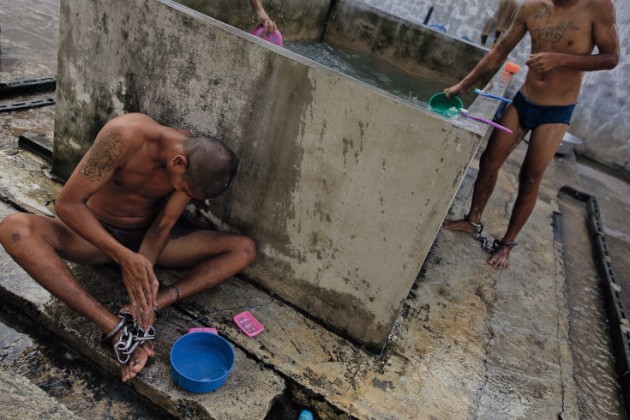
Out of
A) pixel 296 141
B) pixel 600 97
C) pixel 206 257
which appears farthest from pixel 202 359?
pixel 600 97

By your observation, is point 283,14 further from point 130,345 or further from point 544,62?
point 130,345

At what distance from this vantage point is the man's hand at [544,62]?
3189 millimetres

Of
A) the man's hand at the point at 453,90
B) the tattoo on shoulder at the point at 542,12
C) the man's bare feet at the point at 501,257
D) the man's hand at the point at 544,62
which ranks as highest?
the tattoo on shoulder at the point at 542,12

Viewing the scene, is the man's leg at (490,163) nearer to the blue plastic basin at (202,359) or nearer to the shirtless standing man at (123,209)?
the shirtless standing man at (123,209)

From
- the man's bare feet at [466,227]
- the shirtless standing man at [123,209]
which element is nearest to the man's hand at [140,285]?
the shirtless standing man at [123,209]

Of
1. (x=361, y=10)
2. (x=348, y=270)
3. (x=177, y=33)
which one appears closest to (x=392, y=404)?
(x=348, y=270)

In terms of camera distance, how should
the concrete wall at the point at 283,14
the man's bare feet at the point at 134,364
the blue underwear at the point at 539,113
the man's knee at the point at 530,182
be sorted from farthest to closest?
the concrete wall at the point at 283,14 → the man's knee at the point at 530,182 → the blue underwear at the point at 539,113 → the man's bare feet at the point at 134,364

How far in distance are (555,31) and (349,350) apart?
270 cm

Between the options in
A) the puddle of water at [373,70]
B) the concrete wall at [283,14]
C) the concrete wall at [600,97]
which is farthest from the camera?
the concrete wall at [600,97]

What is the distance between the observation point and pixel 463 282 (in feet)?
11.6

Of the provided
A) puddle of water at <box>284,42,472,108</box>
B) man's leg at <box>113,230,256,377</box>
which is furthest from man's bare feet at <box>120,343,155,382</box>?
puddle of water at <box>284,42,472,108</box>

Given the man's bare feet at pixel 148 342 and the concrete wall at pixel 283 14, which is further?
the concrete wall at pixel 283 14

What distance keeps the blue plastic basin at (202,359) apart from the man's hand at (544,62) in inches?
110

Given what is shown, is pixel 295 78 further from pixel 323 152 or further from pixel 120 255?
pixel 120 255
